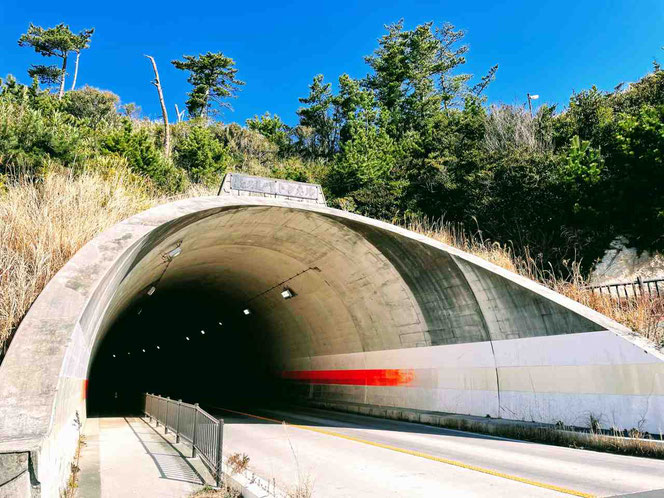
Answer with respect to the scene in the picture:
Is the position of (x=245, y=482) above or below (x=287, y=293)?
below

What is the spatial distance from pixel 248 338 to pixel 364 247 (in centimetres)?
1527

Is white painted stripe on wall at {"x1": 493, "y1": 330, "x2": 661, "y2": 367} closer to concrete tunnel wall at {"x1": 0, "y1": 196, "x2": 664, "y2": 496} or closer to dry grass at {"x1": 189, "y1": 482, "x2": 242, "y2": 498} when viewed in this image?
concrete tunnel wall at {"x1": 0, "y1": 196, "x2": 664, "y2": 496}

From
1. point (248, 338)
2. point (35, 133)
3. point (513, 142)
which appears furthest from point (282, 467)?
point (513, 142)

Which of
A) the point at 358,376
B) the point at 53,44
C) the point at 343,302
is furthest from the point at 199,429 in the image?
the point at 53,44

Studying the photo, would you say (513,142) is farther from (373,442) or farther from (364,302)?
(373,442)

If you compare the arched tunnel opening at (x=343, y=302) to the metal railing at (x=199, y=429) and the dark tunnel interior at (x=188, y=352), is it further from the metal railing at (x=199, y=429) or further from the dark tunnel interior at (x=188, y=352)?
the metal railing at (x=199, y=429)

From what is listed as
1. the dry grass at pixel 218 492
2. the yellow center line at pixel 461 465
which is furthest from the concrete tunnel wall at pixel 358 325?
the yellow center line at pixel 461 465

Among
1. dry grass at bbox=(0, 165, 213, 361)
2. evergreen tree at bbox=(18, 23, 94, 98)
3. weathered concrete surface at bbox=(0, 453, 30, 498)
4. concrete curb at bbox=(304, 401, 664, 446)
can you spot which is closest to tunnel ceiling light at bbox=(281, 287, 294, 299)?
concrete curb at bbox=(304, 401, 664, 446)

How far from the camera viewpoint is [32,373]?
213 inches

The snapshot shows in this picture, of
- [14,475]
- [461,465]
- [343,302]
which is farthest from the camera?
[343,302]

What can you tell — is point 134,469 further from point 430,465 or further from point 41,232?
point 430,465

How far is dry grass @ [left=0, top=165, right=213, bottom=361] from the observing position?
7.22 meters

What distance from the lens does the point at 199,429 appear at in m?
9.05

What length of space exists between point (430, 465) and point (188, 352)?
32.3 meters
